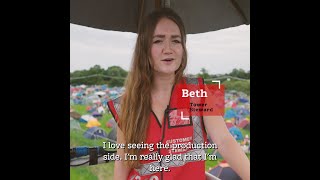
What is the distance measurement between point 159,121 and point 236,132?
330 mm

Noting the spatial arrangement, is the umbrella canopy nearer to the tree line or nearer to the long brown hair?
the long brown hair

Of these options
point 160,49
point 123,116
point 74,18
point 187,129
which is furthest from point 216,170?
point 74,18

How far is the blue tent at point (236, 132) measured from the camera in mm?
1735

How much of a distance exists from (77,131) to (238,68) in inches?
28.8

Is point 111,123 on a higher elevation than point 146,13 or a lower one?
lower

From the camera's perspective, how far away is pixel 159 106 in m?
1.73

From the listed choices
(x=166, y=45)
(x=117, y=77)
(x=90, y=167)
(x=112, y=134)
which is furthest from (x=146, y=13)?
(x=90, y=167)

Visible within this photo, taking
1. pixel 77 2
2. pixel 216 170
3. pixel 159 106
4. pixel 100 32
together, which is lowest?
pixel 216 170

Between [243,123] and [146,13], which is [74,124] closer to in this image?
[146,13]

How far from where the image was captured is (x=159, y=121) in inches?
67.8

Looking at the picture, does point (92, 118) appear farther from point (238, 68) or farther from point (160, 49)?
point (238, 68)

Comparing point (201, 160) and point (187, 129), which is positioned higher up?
point (187, 129)

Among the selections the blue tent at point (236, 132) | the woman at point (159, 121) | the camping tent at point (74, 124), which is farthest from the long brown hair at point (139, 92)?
the blue tent at point (236, 132)

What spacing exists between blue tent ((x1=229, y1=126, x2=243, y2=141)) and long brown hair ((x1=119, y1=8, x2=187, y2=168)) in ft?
1.02
